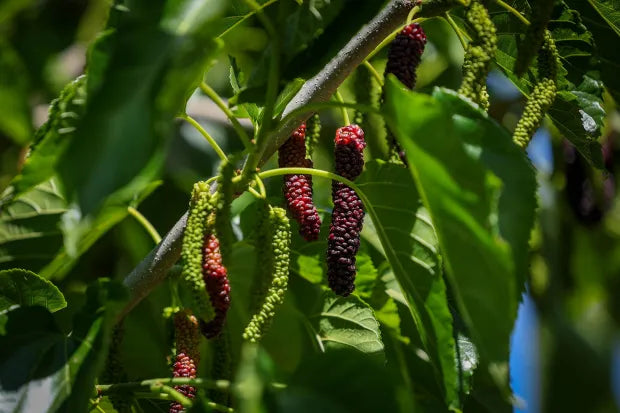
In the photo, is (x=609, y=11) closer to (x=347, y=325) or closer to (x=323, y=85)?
(x=323, y=85)

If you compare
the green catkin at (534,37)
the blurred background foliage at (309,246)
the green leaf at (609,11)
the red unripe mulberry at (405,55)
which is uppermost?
the green catkin at (534,37)

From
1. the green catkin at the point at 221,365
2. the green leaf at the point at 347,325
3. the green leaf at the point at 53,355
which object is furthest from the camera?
the green leaf at the point at 347,325

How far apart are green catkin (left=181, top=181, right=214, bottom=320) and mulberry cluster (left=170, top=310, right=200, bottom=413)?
0.23 meters

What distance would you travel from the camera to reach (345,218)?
3.81 ft

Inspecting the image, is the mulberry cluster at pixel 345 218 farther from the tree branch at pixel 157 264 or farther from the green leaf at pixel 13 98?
the green leaf at pixel 13 98

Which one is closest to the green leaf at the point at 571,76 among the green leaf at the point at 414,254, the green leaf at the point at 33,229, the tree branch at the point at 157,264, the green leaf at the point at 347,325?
the green leaf at the point at 414,254

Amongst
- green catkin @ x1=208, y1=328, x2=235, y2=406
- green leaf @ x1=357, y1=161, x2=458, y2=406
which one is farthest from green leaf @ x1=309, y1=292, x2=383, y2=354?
green catkin @ x1=208, y1=328, x2=235, y2=406

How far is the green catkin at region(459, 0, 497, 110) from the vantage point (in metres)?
1.05

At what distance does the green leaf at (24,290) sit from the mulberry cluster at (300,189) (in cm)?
33

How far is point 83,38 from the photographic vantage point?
235 centimetres

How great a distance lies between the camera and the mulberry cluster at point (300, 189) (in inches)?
46.6

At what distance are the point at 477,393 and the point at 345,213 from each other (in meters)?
0.71

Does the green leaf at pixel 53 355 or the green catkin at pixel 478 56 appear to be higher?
the green catkin at pixel 478 56

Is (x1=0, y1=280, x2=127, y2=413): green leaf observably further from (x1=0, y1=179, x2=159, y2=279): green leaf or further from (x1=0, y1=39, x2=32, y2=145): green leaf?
(x1=0, y1=179, x2=159, y2=279): green leaf
